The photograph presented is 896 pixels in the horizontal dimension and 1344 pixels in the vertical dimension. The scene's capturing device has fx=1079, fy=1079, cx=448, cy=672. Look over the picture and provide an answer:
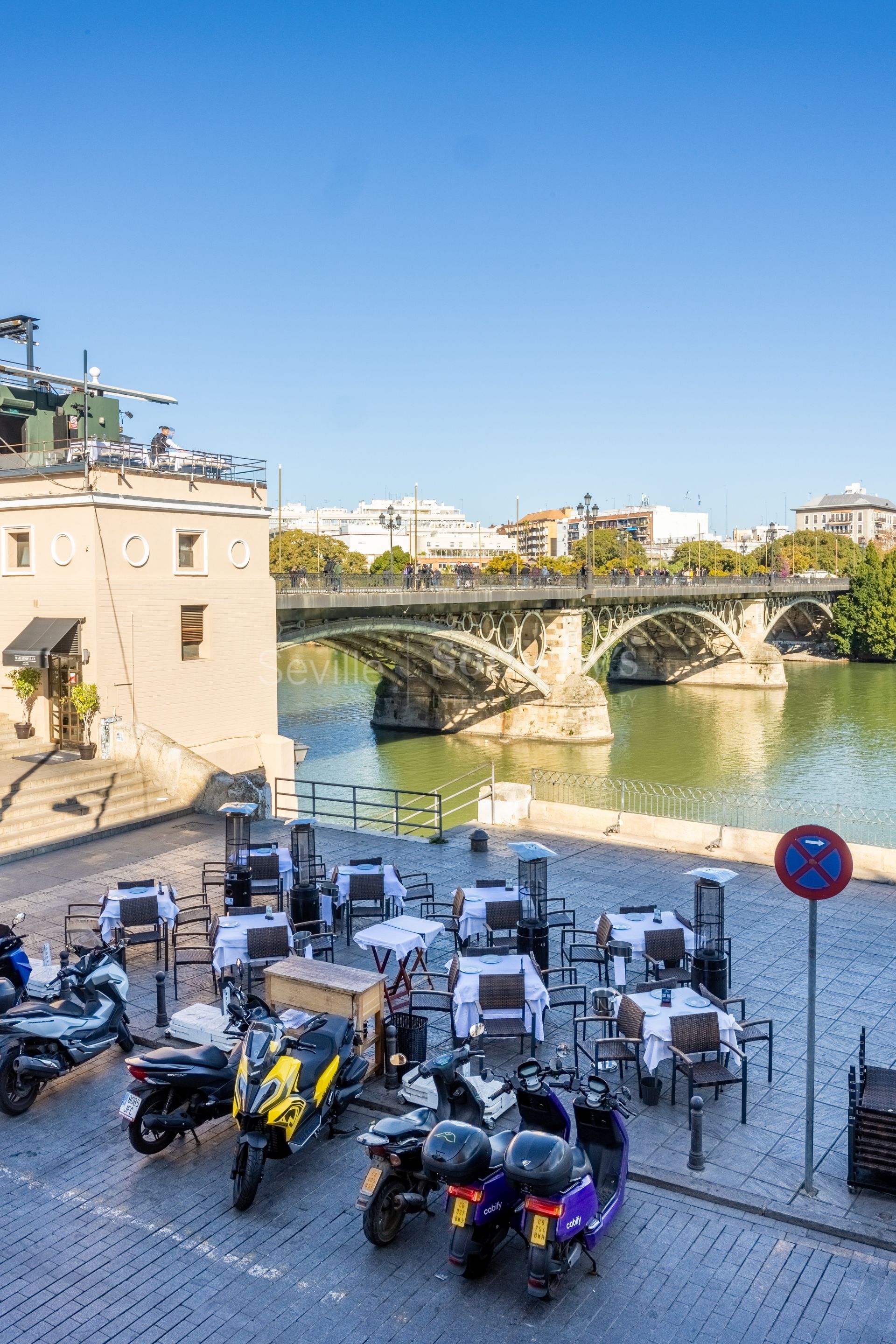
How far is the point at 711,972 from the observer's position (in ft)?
28.6

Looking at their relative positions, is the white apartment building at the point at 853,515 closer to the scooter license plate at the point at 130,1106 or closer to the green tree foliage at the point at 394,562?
the green tree foliage at the point at 394,562

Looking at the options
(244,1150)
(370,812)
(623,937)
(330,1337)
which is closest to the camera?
(330,1337)

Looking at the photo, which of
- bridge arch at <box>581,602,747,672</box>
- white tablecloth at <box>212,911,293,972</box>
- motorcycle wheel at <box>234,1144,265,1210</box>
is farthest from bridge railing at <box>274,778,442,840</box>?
bridge arch at <box>581,602,747,672</box>

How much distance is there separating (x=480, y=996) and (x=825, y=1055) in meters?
2.57

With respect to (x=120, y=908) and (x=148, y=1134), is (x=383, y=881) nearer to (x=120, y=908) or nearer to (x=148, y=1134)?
(x=120, y=908)

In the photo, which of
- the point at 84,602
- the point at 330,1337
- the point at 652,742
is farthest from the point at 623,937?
the point at 652,742

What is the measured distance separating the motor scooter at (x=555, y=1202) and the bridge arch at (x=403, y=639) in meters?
22.2

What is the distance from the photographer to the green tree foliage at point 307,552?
257 feet

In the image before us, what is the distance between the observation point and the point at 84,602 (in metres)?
18.0

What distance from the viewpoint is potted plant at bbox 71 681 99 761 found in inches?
695

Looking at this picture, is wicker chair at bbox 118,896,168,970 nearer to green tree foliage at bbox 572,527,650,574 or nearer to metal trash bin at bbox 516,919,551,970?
metal trash bin at bbox 516,919,551,970

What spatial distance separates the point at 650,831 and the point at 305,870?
542cm

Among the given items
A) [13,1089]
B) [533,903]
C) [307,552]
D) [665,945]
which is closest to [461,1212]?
[13,1089]

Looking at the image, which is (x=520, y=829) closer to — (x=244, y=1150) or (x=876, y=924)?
(x=876, y=924)
